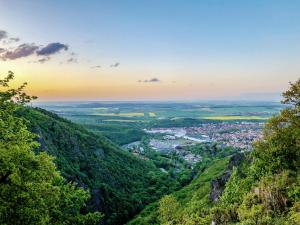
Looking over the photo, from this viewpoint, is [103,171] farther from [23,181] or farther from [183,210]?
[23,181]

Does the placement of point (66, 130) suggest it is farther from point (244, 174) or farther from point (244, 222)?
point (244, 222)

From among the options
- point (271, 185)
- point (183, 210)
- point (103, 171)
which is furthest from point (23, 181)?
point (103, 171)

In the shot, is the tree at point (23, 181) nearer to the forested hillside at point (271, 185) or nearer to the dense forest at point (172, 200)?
the dense forest at point (172, 200)

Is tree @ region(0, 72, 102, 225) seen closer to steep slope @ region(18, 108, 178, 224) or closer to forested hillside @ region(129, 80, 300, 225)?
forested hillside @ region(129, 80, 300, 225)

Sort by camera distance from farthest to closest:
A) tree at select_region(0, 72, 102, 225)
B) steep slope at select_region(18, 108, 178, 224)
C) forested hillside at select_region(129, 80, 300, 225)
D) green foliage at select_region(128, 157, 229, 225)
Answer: steep slope at select_region(18, 108, 178, 224) → green foliage at select_region(128, 157, 229, 225) → forested hillside at select_region(129, 80, 300, 225) → tree at select_region(0, 72, 102, 225)

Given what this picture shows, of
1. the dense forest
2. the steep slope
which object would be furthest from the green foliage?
the steep slope

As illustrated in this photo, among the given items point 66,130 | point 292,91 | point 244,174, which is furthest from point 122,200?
point 292,91

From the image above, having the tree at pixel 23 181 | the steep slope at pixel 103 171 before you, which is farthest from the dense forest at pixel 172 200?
the steep slope at pixel 103 171
